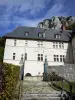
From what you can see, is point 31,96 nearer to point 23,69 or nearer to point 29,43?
point 23,69

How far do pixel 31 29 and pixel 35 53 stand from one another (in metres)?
7.16

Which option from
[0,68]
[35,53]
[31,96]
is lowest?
[31,96]

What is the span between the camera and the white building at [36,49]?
3005 cm

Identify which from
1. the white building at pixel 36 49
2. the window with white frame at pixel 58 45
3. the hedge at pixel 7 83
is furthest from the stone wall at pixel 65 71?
the hedge at pixel 7 83

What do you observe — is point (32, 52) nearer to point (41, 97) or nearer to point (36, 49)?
point (36, 49)

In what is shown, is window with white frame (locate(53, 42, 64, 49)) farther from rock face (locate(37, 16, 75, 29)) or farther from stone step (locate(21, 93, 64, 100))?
rock face (locate(37, 16, 75, 29))

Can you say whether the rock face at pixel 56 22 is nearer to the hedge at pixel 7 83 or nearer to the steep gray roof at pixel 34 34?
the steep gray roof at pixel 34 34

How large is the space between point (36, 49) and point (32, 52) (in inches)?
45.8

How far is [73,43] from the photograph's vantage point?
104 ft

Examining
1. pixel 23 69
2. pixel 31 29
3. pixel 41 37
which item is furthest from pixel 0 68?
pixel 31 29

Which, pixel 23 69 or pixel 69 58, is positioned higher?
pixel 69 58

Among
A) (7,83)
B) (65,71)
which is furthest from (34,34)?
(7,83)

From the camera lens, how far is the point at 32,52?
102ft

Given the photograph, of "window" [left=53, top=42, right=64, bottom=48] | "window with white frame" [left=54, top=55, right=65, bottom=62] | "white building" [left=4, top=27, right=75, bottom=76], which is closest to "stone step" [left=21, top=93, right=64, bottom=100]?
"white building" [left=4, top=27, right=75, bottom=76]
